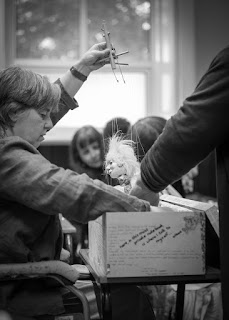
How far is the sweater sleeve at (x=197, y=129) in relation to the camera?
47.6 inches

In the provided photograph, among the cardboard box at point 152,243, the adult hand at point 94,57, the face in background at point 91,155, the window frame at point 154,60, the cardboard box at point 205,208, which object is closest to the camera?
the cardboard box at point 152,243

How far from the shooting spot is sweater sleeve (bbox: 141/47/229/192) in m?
1.21

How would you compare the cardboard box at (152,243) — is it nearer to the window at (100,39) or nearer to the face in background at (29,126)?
the face in background at (29,126)

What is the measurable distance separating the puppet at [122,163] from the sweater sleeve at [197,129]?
1.15ft

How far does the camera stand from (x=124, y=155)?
1756mm

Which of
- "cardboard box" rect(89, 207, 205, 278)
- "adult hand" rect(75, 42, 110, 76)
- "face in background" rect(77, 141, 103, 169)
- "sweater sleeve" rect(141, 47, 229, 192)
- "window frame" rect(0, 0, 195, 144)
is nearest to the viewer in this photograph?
"sweater sleeve" rect(141, 47, 229, 192)

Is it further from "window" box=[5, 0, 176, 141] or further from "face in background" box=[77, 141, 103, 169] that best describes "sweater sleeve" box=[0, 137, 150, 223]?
"window" box=[5, 0, 176, 141]

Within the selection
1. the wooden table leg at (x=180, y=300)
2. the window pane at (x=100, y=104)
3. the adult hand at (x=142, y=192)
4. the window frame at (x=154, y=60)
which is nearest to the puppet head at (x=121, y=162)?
the adult hand at (x=142, y=192)

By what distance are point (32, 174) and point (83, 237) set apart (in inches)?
77.2

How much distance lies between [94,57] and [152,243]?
85 cm

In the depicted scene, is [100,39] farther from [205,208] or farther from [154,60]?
[205,208]

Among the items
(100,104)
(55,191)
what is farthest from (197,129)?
(100,104)

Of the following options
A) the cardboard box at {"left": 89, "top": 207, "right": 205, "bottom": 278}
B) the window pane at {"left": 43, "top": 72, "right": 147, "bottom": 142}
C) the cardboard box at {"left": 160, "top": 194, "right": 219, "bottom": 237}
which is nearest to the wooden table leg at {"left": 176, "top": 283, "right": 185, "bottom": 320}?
the cardboard box at {"left": 160, "top": 194, "right": 219, "bottom": 237}

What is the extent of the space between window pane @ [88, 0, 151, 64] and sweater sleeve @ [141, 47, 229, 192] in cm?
405
